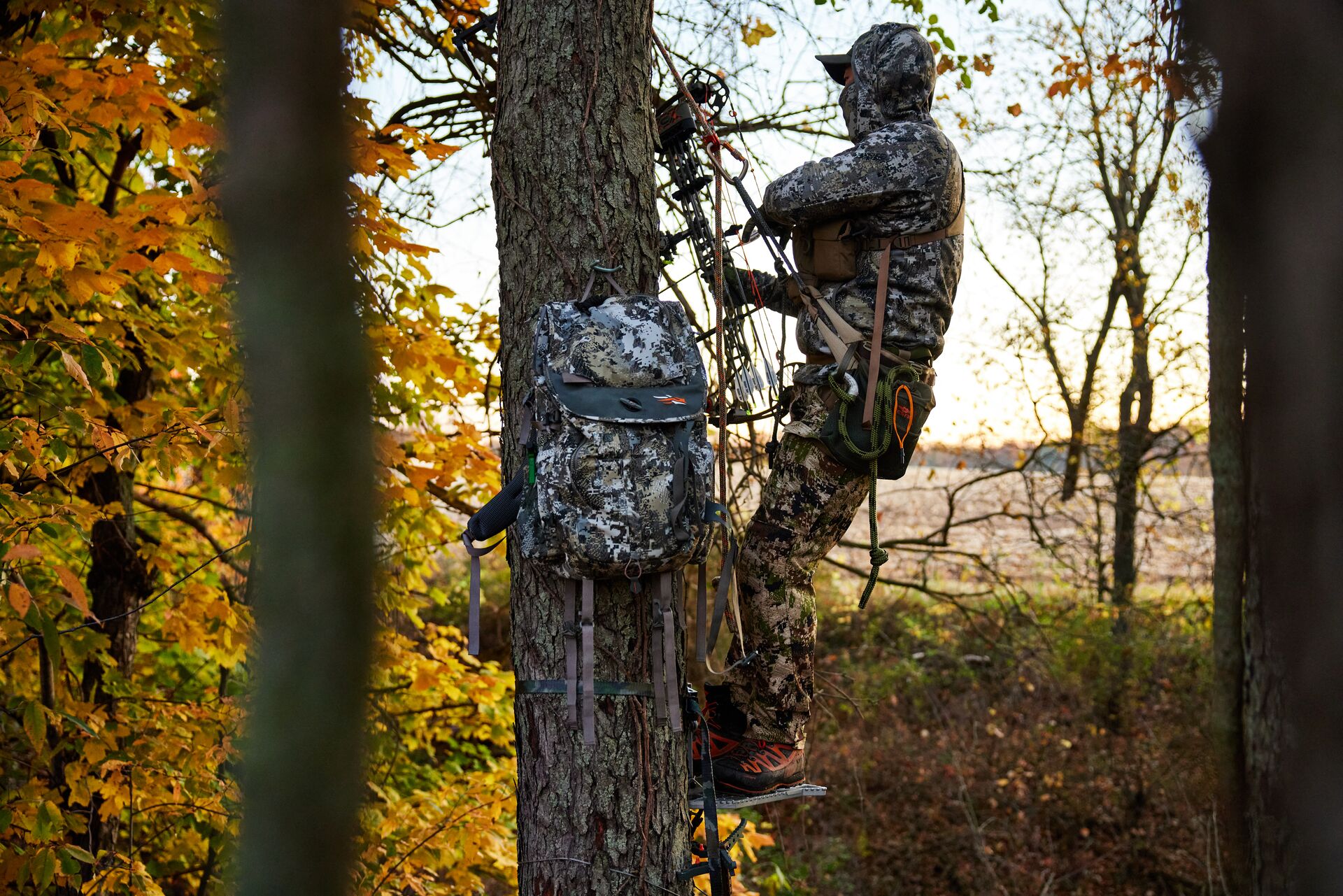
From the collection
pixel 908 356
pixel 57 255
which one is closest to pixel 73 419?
pixel 57 255

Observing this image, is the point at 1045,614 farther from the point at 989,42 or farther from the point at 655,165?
the point at 655,165

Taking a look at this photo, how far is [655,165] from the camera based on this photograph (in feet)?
8.89

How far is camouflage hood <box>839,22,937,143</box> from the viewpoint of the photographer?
282 cm

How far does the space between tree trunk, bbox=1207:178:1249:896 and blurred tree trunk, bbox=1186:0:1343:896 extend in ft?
0.05

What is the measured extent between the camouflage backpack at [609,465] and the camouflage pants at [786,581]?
0.43 meters

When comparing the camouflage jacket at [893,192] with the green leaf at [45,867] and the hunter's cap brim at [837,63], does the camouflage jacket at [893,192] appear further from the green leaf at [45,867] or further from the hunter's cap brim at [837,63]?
the green leaf at [45,867]

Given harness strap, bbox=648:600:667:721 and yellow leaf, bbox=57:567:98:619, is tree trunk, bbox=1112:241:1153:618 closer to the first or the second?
→ harness strap, bbox=648:600:667:721

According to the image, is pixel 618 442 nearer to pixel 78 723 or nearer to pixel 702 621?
pixel 702 621

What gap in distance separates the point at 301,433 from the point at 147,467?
4.17 meters

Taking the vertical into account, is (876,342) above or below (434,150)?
below

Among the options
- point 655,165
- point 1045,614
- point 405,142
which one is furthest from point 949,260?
point 1045,614

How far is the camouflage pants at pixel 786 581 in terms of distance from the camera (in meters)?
2.83

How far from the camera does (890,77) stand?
9.29 ft

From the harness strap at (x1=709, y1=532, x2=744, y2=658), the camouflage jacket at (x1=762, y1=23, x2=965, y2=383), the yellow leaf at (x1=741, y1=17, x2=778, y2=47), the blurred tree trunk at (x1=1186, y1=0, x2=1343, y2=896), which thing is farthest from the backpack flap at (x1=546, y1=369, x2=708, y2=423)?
the yellow leaf at (x1=741, y1=17, x2=778, y2=47)
